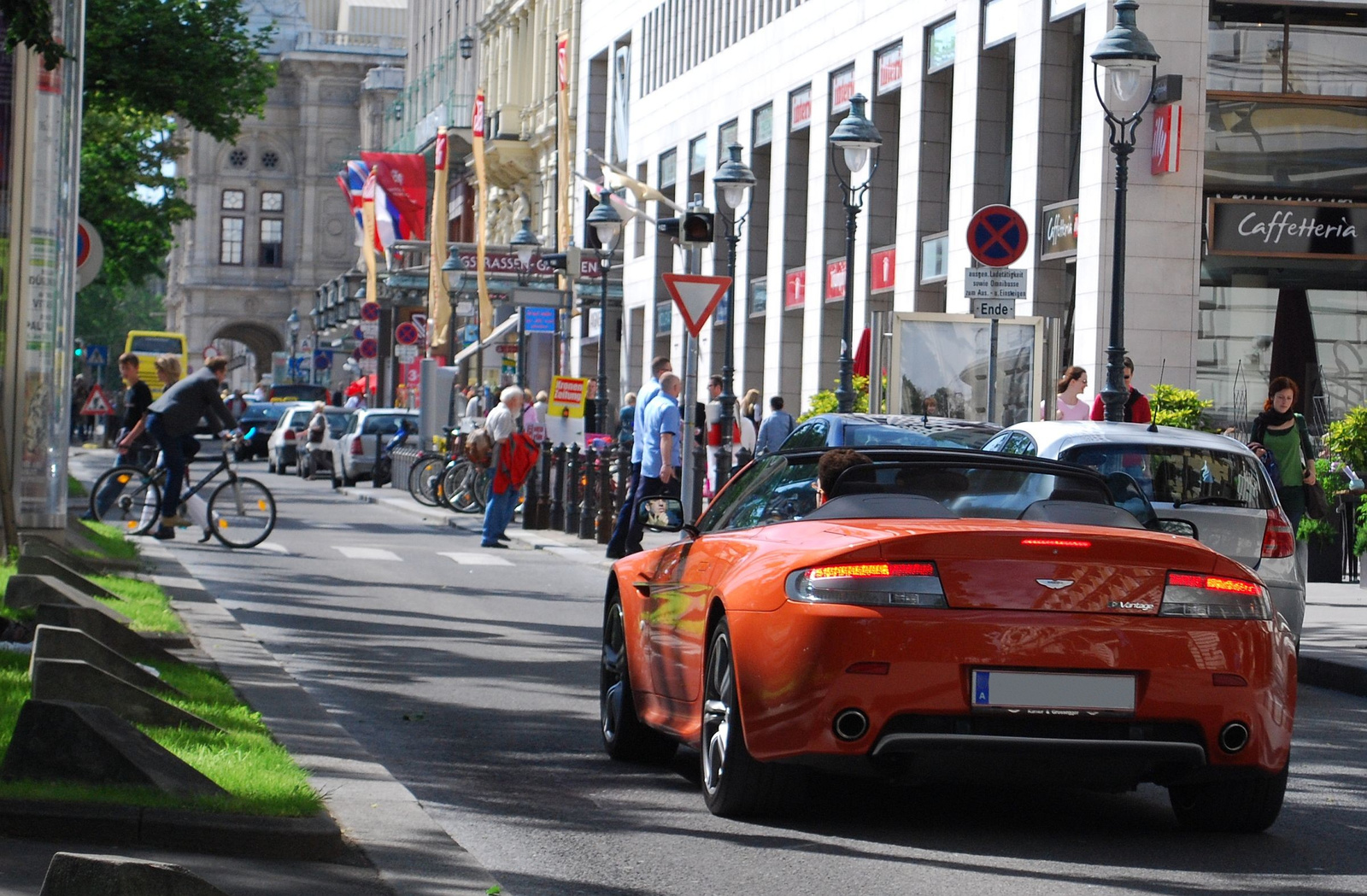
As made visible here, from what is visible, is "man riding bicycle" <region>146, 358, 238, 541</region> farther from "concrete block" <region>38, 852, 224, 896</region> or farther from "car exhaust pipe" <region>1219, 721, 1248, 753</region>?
"concrete block" <region>38, 852, 224, 896</region>

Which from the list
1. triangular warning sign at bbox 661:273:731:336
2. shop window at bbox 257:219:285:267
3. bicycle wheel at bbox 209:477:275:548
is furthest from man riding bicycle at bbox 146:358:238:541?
shop window at bbox 257:219:285:267

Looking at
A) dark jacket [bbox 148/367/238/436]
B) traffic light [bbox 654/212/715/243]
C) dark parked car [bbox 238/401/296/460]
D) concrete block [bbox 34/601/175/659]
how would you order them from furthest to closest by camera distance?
dark parked car [bbox 238/401/296/460]
traffic light [bbox 654/212/715/243]
dark jacket [bbox 148/367/238/436]
concrete block [bbox 34/601/175/659]

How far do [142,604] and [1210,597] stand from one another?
7.80 metres

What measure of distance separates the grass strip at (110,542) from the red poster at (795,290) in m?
23.5

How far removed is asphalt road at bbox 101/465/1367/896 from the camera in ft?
21.7

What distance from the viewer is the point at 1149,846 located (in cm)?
723

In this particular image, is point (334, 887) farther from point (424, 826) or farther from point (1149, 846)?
point (1149, 846)

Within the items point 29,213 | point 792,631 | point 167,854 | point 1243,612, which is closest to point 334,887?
point 167,854

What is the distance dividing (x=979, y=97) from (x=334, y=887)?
29887 millimetres

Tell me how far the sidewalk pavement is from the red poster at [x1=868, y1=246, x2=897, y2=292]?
1912 centimetres

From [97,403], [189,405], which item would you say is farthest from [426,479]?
[97,403]

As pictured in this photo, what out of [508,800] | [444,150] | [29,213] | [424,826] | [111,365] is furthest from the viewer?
[111,365]

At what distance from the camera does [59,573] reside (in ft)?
42.4

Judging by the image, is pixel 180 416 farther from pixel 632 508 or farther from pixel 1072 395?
pixel 1072 395
